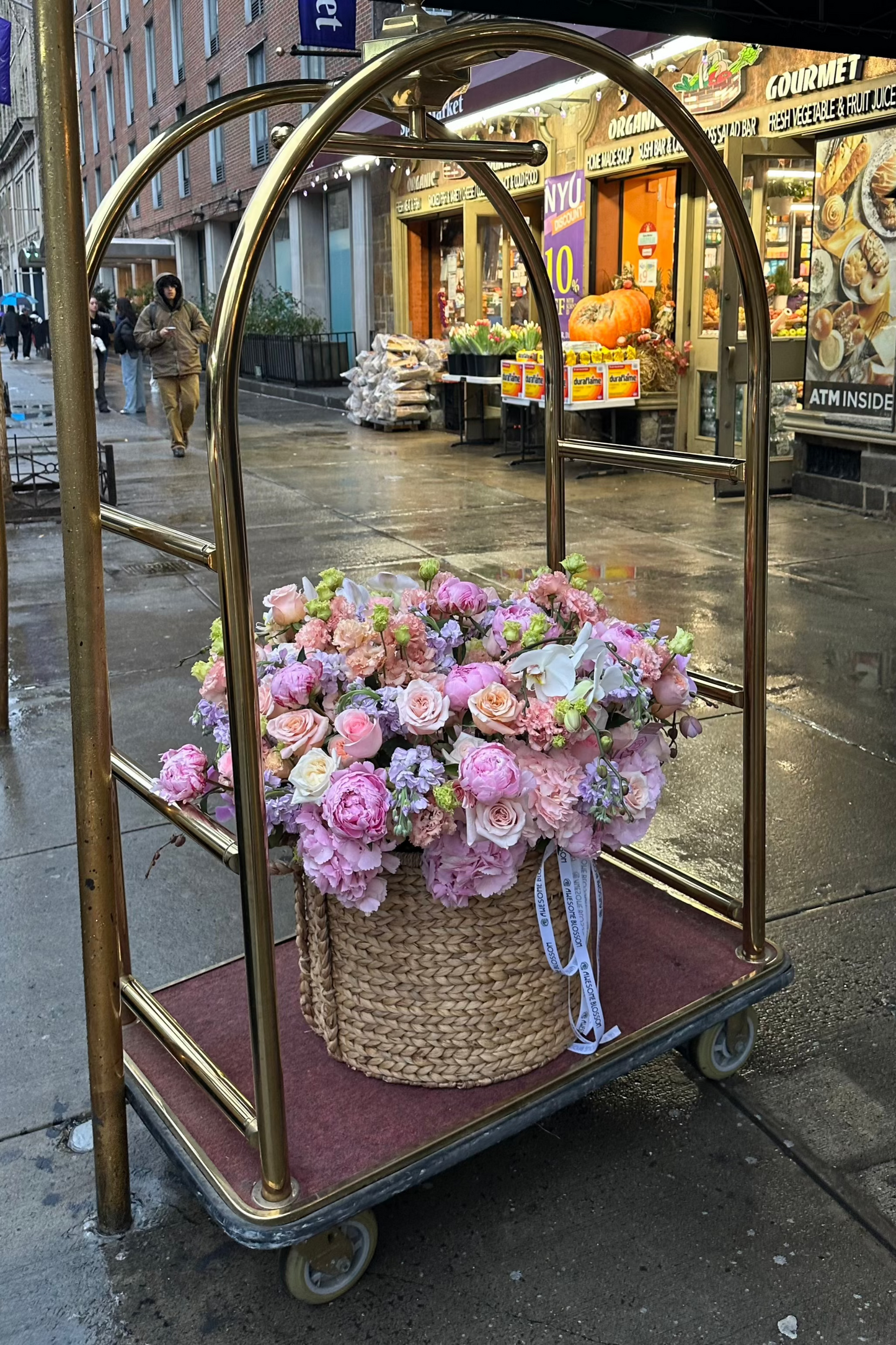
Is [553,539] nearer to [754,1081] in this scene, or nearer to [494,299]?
[754,1081]

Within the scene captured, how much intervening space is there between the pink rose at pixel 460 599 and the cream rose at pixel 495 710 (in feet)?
1.22

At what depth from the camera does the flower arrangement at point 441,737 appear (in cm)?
189

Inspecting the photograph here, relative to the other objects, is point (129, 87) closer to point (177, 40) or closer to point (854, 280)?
point (177, 40)

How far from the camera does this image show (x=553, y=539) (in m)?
2.74

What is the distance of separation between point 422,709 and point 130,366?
16603mm

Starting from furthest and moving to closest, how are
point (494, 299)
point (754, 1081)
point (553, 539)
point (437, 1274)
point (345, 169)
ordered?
point (345, 169), point (494, 299), point (553, 539), point (754, 1081), point (437, 1274)

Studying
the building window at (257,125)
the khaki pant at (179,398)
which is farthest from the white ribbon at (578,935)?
the building window at (257,125)

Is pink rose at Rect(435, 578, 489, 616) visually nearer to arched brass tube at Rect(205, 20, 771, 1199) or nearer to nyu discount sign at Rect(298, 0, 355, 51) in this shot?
arched brass tube at Rect(205, 20, 771, 1199)

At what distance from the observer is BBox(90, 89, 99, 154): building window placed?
142ft

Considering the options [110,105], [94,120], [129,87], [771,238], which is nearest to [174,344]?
[771,238]

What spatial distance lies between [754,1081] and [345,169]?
1782 centimetres

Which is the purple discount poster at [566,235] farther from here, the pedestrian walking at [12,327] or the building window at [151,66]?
the pedestrian walking at [12,327]

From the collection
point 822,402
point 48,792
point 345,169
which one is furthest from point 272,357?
point 48,792

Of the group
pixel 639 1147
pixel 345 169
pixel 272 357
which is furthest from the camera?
pixel 272 357
